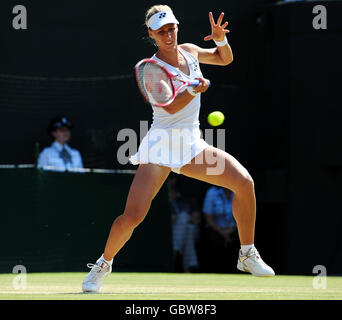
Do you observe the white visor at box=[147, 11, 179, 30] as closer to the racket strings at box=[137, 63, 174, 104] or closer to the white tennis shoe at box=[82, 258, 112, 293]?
the racket strings at box=[137, 63, 174, 104]

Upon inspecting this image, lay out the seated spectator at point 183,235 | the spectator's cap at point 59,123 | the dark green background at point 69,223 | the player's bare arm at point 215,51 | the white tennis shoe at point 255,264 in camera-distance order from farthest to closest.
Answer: the seated spectator at point 183,235, the spectator's cap at point 59,123, the dark green background at point 69,223, the player's bare arm at point 215,51, the white tennis shoe at point 255,264

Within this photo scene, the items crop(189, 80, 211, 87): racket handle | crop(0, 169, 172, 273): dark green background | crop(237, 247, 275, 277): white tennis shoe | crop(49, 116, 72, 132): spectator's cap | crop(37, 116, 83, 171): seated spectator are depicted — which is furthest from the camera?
crop(49, 116, 72, 132): spectator's cap

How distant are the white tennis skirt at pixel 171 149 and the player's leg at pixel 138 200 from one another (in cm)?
6

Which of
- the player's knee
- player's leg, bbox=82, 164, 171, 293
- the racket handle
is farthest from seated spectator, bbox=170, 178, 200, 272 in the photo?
the racket handle

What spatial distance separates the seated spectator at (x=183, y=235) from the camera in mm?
10508

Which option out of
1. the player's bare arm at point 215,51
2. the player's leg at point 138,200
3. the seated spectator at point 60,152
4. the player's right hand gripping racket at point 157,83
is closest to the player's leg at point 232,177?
the player's leg at point 138,200

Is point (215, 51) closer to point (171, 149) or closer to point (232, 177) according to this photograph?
point (171, 149)

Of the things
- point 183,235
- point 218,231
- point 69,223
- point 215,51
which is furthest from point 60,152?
point 215,51

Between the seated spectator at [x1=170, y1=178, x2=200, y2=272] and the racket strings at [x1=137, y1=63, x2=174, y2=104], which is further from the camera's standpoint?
the seated spectator at [x1=170, y1=178, x2=200, y2=272]

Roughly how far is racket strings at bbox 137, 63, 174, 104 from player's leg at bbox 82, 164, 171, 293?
0.46 meters

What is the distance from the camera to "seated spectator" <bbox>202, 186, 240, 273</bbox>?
1064 cm

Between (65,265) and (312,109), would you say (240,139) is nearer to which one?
(312,109)

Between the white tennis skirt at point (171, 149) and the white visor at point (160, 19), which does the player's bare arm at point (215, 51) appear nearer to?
the white visor at point (160, 19)
